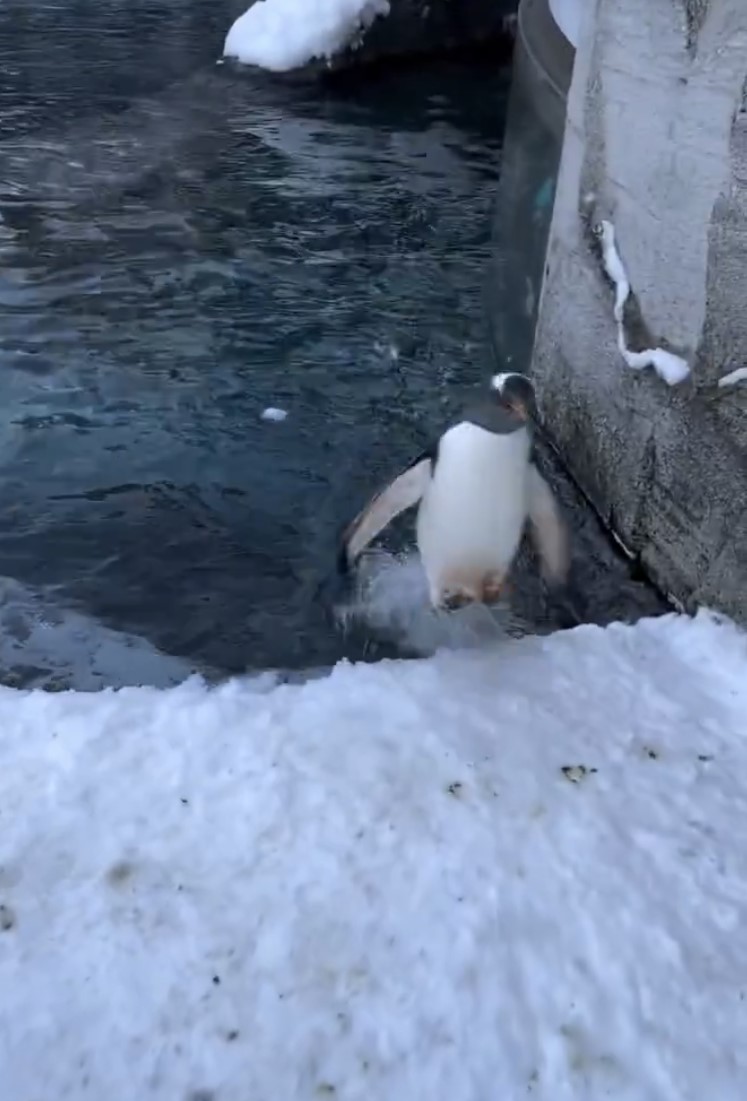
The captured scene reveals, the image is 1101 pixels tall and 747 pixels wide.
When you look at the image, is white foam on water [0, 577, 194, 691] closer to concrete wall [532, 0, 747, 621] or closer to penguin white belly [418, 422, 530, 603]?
penguin white belly [418, 422, 530, 603]

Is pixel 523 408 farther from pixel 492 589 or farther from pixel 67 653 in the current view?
pixel 67 653

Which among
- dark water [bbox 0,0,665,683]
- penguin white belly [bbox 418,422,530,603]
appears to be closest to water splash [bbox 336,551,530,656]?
dark water [bbox 0,0,665,683]

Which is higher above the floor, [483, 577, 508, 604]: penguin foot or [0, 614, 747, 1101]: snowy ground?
[0, 614, 747, 1101]: snowy ground

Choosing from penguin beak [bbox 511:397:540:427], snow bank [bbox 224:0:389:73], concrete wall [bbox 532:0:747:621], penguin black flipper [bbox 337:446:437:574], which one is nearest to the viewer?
concrete wall [bbox 532:0:747:621]

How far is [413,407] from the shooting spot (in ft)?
15.3

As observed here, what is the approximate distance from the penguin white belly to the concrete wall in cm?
44

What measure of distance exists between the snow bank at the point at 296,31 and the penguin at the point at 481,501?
6820 mm

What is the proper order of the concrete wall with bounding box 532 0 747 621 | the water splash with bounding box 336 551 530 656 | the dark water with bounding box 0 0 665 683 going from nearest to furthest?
the concrete wall with bounding box 532 0 747 621 < the water splash with bounding box 336 551 530 656 < the dark water with bounding box 0 0 665 683

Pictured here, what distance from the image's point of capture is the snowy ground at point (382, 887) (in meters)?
1.89

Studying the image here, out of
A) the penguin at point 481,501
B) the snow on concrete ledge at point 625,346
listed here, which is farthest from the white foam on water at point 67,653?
the snow on concrete ledge at point 625,346

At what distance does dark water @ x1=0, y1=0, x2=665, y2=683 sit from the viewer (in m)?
3.69

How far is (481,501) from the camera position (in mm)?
3021

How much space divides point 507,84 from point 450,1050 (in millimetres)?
8883

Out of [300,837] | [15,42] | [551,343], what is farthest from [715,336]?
[15,42]
